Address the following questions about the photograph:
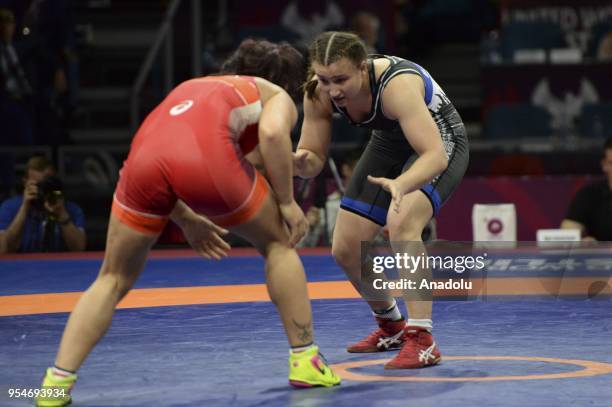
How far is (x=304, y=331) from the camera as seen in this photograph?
153 inches

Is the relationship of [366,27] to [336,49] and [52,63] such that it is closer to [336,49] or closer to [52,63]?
[52,63]

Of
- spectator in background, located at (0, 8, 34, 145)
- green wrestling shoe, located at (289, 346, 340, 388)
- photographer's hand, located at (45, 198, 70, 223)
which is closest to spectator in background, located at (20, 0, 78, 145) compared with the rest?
spectator in background, located at (0, 8, 34, 145)

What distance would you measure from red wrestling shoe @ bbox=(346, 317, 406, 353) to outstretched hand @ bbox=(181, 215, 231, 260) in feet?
2.87

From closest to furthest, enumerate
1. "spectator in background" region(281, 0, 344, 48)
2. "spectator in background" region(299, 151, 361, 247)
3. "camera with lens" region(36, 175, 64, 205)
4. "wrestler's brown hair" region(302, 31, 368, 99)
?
"wrestler's brown hair" region(302, 31, 368, 99)
"camera with lens" region(36, 175, 64, 205)
"spectator in background" region(299, 151, 361, 247)
"spectator in background" region(281, 0, 344, 48)

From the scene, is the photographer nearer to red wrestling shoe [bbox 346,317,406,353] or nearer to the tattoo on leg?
red wrestling shoe [bbox 346,317,406,353]

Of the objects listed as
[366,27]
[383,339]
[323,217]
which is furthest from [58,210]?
[366,27]

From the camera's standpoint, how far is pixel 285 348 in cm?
470

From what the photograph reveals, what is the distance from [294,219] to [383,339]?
1.12 metres

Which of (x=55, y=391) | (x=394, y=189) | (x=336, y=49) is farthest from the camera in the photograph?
(x=336, y=49)

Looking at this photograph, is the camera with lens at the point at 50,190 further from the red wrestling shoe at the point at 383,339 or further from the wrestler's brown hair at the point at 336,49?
the wrestler's brown hair at the point at 336,49

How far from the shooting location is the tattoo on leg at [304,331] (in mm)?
3871

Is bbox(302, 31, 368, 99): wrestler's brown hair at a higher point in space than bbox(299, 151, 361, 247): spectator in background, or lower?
higher

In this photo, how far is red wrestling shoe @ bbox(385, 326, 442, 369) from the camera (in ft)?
14.1

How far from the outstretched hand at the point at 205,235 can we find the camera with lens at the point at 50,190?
4.30 meters
